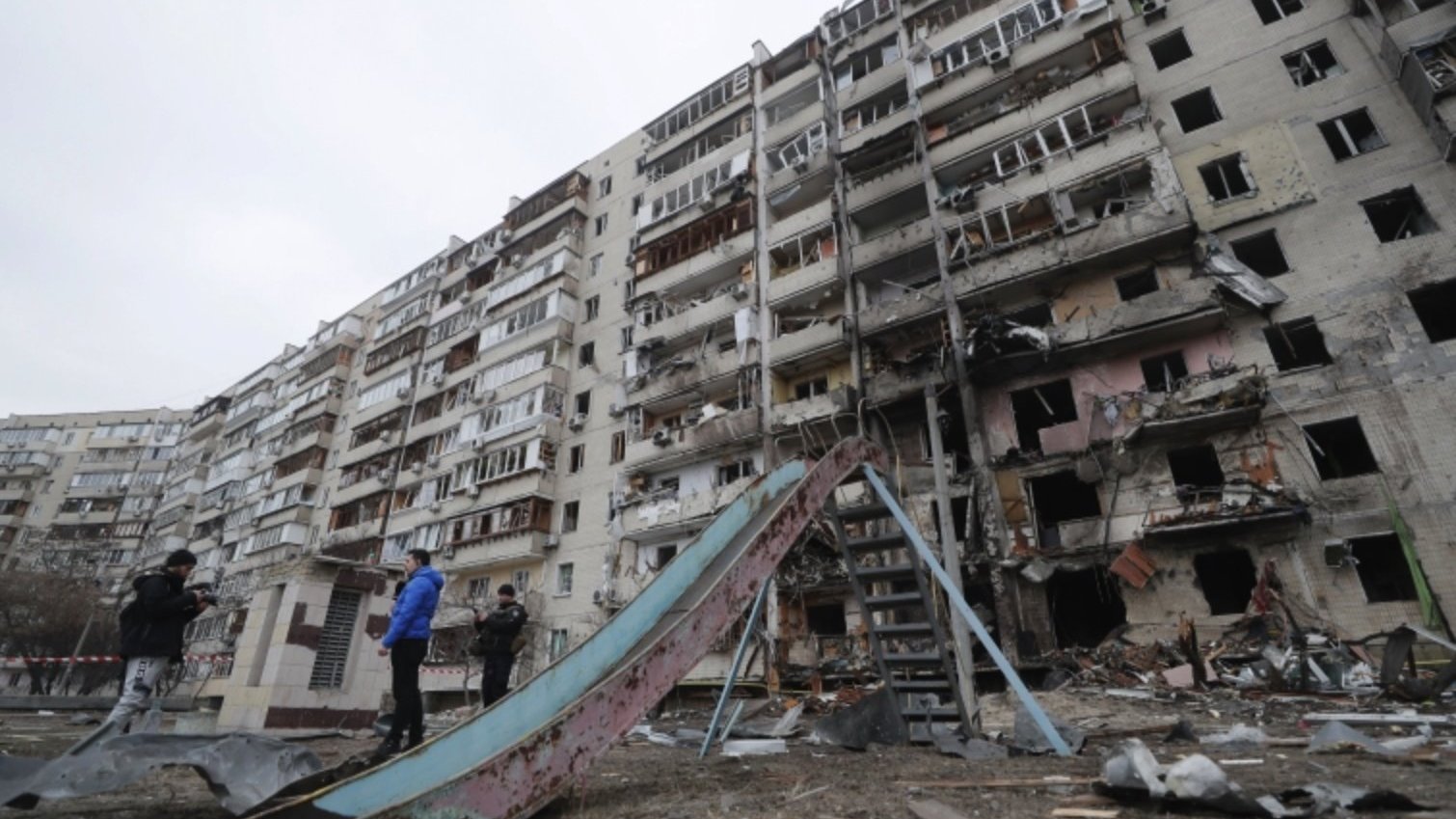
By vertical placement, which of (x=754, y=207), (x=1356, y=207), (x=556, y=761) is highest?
(x=754, y=207)

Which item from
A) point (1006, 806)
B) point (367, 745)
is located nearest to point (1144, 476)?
point (1006, 806)

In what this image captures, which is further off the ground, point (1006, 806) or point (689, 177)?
point (689, 177)

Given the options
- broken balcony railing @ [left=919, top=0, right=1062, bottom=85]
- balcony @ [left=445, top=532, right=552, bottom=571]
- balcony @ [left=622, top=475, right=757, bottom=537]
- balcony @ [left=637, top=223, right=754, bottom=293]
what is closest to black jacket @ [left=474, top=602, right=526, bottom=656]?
balcony @ [left=622, top=475, right=757, bottom=537]

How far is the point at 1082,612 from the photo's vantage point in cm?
1962

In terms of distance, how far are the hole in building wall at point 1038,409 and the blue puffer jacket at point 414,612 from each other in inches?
702

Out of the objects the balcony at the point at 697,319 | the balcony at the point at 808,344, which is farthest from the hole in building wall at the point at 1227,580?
the balcony at the point at 697,319

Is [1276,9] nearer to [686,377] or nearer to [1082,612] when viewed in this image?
[1082,612]

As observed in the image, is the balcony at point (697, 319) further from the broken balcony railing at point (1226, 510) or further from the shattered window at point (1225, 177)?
the broken balcony railing at point (1226, 510)

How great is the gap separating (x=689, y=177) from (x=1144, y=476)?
79.7ft

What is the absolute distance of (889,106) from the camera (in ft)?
89.8

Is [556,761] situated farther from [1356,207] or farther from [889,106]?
[889,106]

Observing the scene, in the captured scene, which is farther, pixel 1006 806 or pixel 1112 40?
pixel 1112 40

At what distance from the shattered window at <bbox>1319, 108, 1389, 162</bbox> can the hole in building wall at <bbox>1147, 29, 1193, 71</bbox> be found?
5116 mm

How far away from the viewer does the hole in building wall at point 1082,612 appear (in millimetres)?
19047
